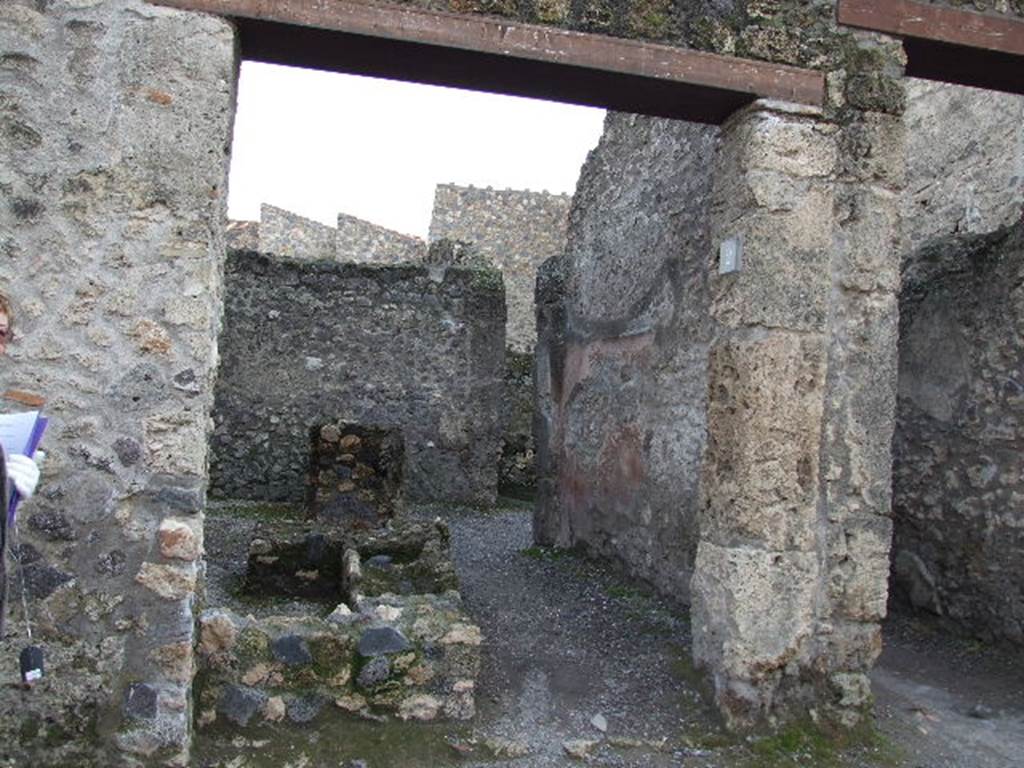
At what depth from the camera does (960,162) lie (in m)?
7.94

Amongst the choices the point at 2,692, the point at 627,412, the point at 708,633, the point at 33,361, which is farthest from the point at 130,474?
the point at 627,412

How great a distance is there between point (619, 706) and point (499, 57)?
2.79 m

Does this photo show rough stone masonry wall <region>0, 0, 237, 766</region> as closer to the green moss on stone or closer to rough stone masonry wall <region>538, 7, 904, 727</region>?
the green moss on stone

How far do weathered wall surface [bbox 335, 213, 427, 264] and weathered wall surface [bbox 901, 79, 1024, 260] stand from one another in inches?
552

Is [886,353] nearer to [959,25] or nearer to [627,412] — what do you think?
[959,25]

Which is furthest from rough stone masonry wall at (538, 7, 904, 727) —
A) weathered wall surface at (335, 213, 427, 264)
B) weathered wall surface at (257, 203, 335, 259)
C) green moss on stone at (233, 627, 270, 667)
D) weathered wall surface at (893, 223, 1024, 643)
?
weathered wall surface at (335, 213, 427, 264)

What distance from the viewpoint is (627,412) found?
6.35m

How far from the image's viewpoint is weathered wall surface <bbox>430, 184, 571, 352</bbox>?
23375mm

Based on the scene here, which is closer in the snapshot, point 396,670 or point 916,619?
point 396,670

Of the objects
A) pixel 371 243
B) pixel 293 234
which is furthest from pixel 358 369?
pixel 293 234

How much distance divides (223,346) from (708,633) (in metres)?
8.03

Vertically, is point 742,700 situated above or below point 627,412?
below

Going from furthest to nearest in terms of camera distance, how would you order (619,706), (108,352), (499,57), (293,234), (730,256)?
(293,234)
(619,706)
(730,256)
(499,57)
(108,352)

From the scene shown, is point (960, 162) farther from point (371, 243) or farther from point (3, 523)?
point (371, 243)
